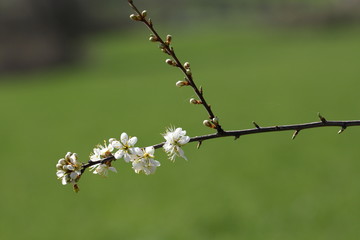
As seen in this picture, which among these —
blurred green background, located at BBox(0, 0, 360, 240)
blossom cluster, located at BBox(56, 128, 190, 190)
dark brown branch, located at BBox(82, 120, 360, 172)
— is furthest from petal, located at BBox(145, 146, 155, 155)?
blurred green background, located at BBox(0, 0, 360, 240)

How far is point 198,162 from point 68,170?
34.2 ft

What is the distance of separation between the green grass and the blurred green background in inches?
1.3

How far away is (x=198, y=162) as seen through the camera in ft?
38.9

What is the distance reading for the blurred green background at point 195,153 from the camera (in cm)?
749

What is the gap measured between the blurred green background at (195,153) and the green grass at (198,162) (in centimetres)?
3

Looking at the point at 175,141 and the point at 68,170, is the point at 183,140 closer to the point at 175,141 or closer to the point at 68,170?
the point at 175,141

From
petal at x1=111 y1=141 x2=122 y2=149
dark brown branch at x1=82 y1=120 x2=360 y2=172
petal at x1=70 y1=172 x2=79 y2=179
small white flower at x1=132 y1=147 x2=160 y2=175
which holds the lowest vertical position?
dark brown branch at x1=82 y1=120 x2=360 y2=172

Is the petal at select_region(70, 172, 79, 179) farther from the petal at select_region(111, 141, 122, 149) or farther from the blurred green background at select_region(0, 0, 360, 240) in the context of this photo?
the blurred green background at select_region(0, 0, 360, 240)

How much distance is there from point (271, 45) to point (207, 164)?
109ft

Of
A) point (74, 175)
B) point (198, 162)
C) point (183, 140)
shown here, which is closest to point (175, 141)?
point (183, 140)

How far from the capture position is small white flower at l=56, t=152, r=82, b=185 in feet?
4.77

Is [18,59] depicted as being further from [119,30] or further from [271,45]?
[119,30]

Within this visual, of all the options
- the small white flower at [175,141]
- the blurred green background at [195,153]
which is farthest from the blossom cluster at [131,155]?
the blurred green background at [195,153]

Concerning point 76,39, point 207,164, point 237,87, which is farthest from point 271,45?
point 207,164
